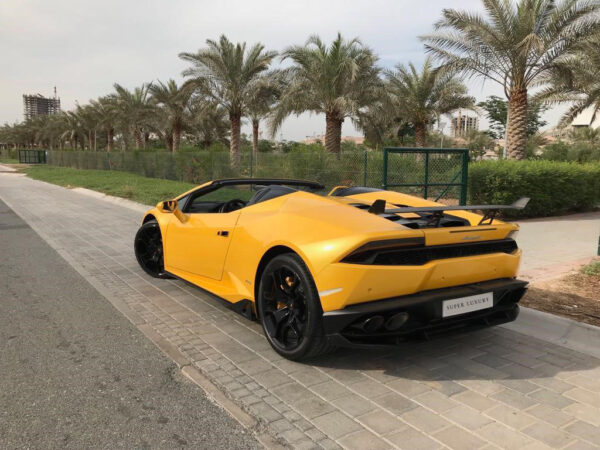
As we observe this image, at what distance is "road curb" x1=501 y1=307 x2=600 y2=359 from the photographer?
3.80 m

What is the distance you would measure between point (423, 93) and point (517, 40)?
9.60 metres

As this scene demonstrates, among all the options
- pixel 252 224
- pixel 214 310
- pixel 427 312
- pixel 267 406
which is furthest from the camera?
pixel 214 310

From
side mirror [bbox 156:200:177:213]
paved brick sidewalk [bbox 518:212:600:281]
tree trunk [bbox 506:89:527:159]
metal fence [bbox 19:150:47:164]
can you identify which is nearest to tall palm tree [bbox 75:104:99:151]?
metal fence [bbox 19:150:47:164]

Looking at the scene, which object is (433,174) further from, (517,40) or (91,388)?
(91,388)

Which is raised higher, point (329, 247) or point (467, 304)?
point (329, 247)

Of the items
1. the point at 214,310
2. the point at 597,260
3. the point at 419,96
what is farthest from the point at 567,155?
the point at 214,310

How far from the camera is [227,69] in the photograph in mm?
22859

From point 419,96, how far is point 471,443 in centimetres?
2356

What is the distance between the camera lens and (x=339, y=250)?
2.98m

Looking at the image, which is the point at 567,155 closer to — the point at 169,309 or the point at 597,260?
the point at 597,260

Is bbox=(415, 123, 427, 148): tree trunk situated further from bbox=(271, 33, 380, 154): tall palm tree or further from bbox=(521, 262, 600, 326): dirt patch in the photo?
bbox=(521, 262, 600, 326): dirt patch

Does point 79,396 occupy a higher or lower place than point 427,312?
lower

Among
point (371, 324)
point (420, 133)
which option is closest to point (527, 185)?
point (371, 324)

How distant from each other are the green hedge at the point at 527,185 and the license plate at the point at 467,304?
9.05 meters
